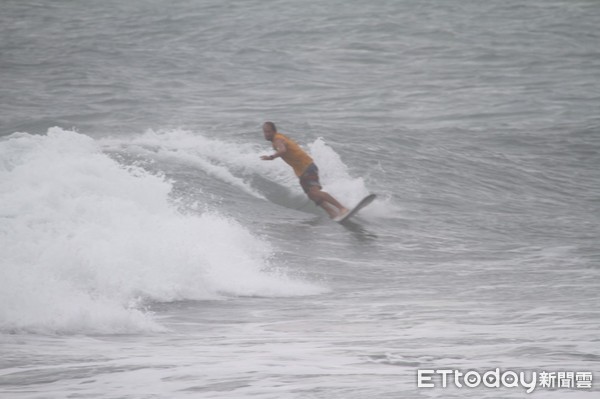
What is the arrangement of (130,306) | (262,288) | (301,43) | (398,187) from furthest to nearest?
(301,43) < (398,187) < (262,288) < (130,306)

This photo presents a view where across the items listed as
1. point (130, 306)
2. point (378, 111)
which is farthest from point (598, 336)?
point (378, 111)

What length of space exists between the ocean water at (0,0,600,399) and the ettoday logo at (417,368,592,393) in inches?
3.9

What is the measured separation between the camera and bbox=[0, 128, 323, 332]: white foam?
25.9 feet

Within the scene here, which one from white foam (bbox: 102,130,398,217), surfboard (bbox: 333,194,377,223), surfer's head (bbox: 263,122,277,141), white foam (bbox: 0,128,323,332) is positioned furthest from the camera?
white foam (bbox: 102,130,398,217)

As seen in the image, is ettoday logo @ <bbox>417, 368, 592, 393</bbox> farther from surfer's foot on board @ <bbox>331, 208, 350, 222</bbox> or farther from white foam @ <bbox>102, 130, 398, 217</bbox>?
white foam @ <bbox>102, 130, 398, 217</bbox>

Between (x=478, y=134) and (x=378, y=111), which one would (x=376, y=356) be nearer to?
(x=478, y=134)

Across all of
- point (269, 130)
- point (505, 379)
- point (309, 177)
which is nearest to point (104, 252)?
point (505, 379)

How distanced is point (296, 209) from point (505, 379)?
8838 millimetres

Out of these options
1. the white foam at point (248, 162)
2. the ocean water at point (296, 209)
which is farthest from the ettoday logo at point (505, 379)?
the white foam at point (248, 162)

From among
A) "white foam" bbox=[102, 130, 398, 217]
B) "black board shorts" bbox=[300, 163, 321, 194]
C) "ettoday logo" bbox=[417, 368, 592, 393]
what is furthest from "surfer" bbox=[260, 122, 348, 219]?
"ettoday logo" bbox=[417, 368, 592, 393]

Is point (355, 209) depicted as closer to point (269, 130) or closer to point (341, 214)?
point (341, 214)

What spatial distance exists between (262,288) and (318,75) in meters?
17.3

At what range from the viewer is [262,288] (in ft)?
31.9

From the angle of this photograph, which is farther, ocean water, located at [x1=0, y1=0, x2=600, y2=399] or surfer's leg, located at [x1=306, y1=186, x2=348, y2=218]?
surfer's leg, located at [x1=306, y1=186, x2=348, y2=218]
